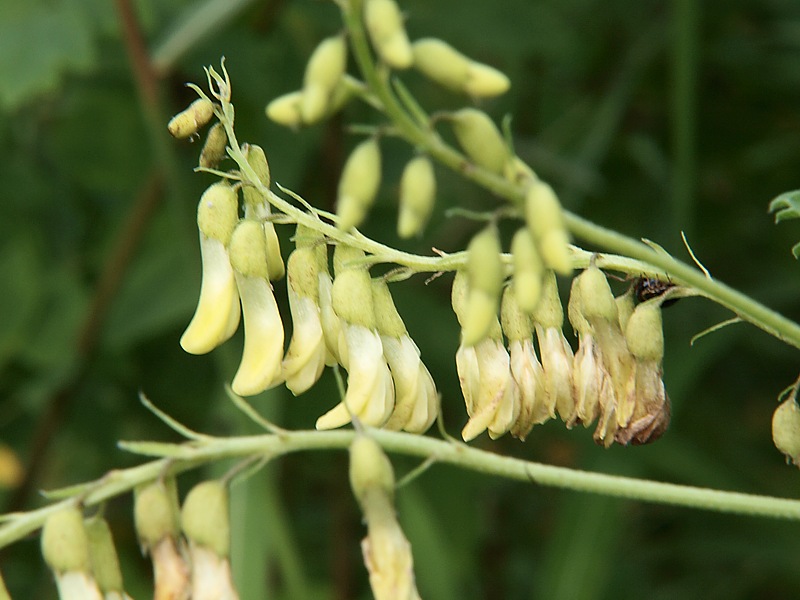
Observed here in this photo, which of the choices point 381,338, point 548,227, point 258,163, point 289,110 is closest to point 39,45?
point 258,163

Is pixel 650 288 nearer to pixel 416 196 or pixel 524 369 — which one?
pixel 524 369

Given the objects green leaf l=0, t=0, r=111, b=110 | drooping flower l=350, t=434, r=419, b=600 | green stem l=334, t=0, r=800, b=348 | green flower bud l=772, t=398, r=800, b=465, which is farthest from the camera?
green leaf l=0, t=0, r=111, b=110

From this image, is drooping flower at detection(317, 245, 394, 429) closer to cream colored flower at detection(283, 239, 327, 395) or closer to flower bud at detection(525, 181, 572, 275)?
cream colored flower at detection(283, 239, 327, 395)

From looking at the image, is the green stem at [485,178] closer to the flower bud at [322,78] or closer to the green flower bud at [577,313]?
the flower bud at [322,78]

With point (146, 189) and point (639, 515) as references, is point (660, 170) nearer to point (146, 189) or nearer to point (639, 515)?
A: point (639, 515)

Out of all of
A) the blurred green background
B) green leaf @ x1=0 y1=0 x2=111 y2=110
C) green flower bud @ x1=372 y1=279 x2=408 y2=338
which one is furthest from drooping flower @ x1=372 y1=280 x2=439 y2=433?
green leaf @ x1=0 y1=0 x2=111 y2=110

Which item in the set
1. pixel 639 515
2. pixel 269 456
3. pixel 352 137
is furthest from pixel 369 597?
pixel 269 456

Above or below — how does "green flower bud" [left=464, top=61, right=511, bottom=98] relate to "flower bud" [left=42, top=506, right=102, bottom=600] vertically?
above
